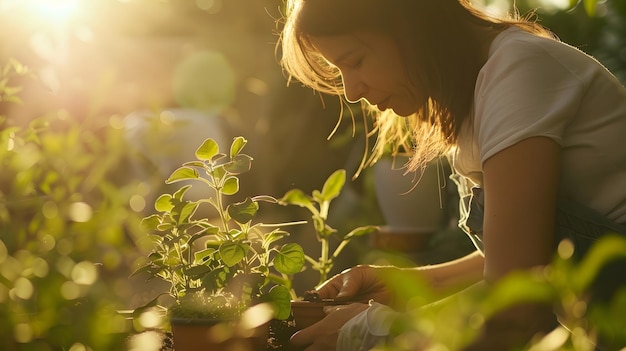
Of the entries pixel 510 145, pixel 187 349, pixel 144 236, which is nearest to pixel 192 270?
pixel 187 349

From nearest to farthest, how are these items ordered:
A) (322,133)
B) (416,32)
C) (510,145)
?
(510,145), (416,32), (322,133)

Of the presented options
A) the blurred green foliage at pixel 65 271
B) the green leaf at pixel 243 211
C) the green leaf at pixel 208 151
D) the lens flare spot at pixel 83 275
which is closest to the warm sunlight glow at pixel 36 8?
the green leaf at pixel 208 151

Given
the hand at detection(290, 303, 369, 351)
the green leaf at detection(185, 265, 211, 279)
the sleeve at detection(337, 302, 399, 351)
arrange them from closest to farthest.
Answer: the sleeve at detection(337, 302, 399, 351)
the hand at detection(290, 303, 369, 351)
the green leaf at detection(185, 265, 211, 279)

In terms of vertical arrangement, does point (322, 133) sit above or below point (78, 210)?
above

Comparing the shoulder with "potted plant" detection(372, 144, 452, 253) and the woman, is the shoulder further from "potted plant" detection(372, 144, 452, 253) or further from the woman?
"potted plant" detection(372, 144, 452, 253)

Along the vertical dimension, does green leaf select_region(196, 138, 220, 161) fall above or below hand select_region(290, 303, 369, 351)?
above

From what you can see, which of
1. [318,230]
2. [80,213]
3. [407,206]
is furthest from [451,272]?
[407,206]

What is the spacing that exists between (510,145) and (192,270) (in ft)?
1.84

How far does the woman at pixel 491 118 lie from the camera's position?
1.30 meters

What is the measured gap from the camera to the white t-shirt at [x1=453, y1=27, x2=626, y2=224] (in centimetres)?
135

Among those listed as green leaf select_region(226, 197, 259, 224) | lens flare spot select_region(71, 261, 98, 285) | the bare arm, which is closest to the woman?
the bare arm

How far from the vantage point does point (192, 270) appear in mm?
1415

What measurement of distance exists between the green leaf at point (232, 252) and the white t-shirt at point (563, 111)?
1.37ft

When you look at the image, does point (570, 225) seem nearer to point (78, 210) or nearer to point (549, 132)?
point (549, 132)
